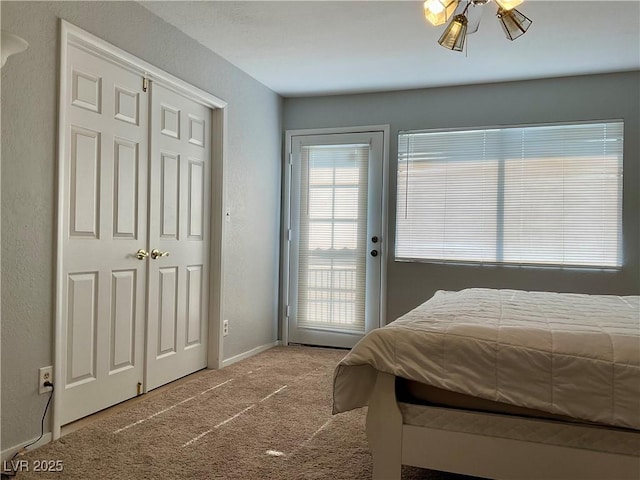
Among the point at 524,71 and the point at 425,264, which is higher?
the point at 524,71

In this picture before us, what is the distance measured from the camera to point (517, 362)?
5.46 feet

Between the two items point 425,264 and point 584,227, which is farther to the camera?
point 425,264

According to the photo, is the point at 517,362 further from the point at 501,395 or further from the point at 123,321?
the point at 123,321

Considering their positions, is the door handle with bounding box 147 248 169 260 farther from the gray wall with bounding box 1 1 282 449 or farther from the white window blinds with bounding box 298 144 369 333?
the white window blinds with bounding box 298 144 369 333

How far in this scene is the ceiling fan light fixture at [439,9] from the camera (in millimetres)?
2125

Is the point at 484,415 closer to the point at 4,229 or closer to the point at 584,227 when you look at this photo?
the point at 4,229

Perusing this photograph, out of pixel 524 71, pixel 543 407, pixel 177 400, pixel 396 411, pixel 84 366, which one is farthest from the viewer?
pixel 524 71

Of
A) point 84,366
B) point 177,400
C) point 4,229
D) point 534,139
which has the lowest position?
point 177,400

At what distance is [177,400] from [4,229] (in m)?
1.39

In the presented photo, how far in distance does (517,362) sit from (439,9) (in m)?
1.44

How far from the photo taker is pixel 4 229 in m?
2.19

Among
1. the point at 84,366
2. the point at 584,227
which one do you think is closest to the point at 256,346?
the point at 84,366

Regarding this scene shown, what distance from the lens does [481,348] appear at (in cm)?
170

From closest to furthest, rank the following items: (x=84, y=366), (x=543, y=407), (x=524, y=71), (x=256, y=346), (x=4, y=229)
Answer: (x=543, y=407) → (x=4, y=229) → (x=84, y=366) → (x=524, y=71) → (x=256, y=346)
